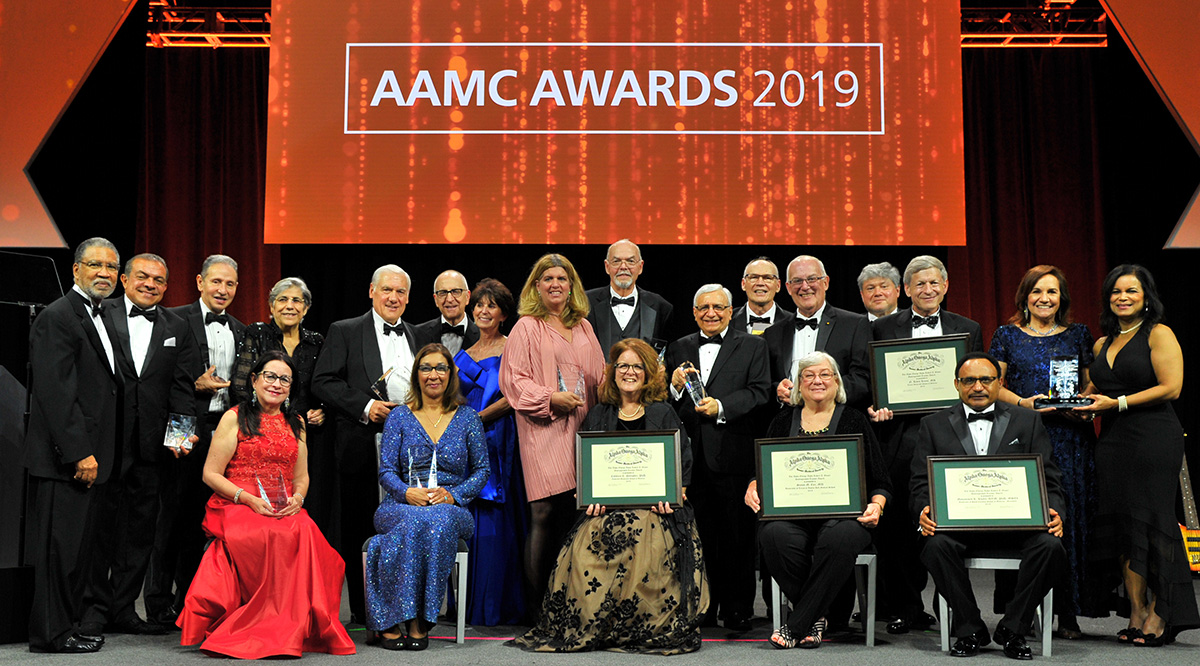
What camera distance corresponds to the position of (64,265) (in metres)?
8.48

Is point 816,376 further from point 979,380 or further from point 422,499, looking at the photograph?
point 422,499

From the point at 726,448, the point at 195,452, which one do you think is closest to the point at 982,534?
the point at 726,448

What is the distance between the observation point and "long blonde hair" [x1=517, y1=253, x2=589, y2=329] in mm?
5008

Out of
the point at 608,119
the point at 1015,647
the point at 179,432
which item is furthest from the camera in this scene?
the point at 608,119

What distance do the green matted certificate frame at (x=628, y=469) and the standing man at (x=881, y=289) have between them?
1.72 m

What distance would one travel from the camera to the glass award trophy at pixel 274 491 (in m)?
4.51

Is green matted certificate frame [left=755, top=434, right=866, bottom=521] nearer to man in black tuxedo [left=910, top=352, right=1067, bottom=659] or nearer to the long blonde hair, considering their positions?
man in black tuxedo [left=910, top=352, right=1067, bottom=659]

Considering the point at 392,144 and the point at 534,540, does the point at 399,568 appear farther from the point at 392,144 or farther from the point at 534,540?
the point at 392,144

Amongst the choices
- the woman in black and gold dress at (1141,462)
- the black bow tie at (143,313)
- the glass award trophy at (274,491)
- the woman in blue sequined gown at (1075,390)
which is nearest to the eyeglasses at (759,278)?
the woman in blue sequined gown at (1075,390)

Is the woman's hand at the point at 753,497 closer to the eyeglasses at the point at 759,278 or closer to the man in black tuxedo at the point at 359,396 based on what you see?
the eyeglasses at the point at 759,278

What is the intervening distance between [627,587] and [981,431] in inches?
67.5

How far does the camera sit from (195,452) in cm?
506

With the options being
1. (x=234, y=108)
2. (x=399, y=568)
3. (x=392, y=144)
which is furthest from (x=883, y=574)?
(x=234, y=108)

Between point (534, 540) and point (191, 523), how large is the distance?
1795mm
